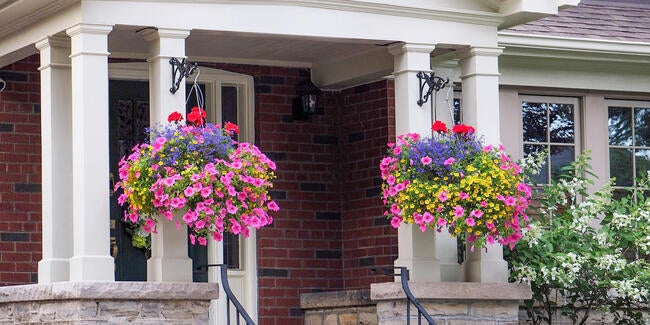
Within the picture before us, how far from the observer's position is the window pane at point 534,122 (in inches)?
476

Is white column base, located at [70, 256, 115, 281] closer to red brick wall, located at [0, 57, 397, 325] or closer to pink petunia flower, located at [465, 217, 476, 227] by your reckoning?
pink petunia flower, located at [465, 217, 476, 227]

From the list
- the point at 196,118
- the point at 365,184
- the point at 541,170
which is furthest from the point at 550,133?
the point at 196,118

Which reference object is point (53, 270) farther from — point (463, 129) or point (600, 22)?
point (600, 22)

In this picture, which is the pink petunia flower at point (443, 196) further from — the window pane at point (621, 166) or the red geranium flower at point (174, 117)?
the window pane at point (621, 166)

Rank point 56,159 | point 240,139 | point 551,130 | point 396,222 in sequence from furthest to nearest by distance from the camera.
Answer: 1. point 551,130
2. point 240,139
3. point 396,222
4. point 56,159

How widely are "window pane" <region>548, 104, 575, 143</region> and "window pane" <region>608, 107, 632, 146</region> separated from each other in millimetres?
438

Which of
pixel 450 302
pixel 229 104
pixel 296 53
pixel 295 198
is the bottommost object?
pixel 450 302

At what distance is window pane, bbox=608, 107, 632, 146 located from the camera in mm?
12477

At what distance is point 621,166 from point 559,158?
0.73m

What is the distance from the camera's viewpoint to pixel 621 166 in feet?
41.1

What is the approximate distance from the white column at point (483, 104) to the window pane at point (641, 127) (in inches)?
108

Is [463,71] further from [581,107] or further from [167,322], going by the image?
[167,322]

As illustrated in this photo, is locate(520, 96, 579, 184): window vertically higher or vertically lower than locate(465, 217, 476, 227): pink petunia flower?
higher

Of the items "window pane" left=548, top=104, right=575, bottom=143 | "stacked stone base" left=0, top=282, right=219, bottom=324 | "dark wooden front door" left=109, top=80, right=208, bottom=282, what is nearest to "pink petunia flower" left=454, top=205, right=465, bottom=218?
"stacked stone base" left=0, top=282, right=219, bottom=324
